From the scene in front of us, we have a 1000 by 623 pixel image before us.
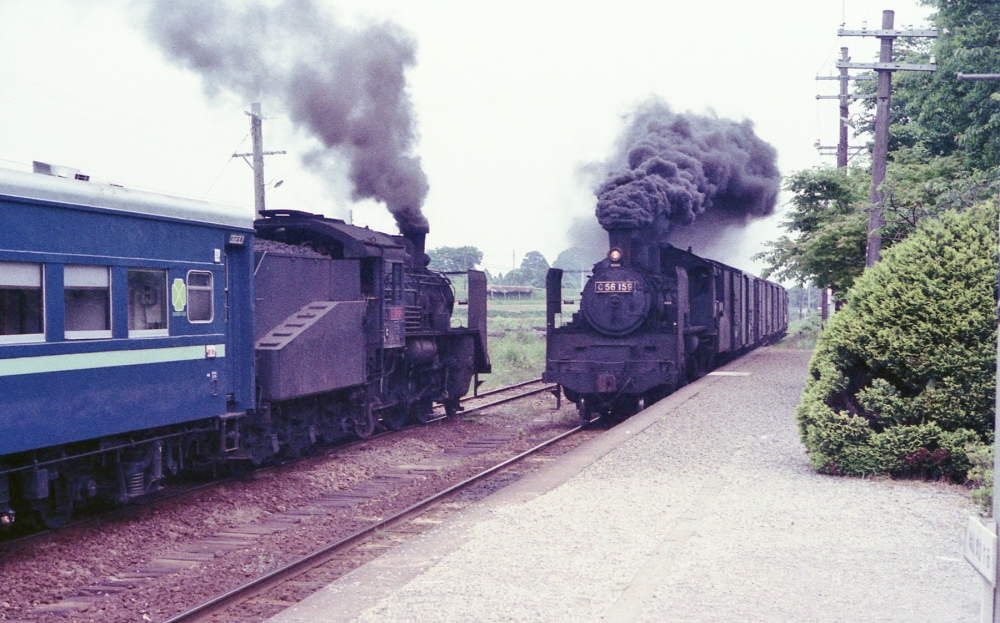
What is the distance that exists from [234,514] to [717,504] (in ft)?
16.1

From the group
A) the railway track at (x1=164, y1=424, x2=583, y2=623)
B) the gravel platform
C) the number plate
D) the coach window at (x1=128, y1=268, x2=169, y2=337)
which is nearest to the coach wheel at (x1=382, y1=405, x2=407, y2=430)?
the number plate

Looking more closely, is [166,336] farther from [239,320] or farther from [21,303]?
[21,303]

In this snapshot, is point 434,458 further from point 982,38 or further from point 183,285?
point 982,38

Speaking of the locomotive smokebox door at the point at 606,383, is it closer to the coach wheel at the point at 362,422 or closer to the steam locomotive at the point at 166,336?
the steam locomotive at the point at 166,336

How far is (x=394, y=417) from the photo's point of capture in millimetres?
15703

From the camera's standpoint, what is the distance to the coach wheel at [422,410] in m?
16.6

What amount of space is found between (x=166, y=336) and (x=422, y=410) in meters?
8.01

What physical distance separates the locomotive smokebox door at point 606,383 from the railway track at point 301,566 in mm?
5531

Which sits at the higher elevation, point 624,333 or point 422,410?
point 624,333

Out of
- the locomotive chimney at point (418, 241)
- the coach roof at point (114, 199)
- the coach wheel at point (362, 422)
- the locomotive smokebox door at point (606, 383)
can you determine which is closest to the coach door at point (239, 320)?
the coach roof at point (114, 199)

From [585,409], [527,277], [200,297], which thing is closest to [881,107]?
[585,409]

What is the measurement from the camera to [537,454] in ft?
45.0

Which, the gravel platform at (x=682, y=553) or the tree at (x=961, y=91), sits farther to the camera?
the tree at (x=961, y=91)

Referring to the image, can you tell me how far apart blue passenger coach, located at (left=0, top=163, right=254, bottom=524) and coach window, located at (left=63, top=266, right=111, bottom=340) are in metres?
0.01
